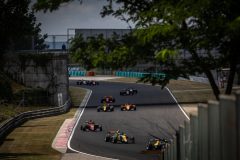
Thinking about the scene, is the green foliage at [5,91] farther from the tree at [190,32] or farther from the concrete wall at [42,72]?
the tree at [190,32]

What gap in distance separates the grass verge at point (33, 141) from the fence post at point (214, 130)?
74.4 feet

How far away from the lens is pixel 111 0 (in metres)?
13.4

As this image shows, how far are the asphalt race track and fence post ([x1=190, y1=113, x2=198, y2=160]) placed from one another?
21804 mm

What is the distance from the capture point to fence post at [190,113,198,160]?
7047 mm

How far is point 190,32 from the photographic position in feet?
36.6

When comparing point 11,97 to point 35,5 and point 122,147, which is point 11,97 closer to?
point 122,147

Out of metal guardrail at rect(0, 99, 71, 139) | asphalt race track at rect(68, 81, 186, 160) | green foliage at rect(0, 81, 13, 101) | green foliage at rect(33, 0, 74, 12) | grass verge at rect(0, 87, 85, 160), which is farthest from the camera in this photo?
green foliage at rect(0, 81, 13, 101)

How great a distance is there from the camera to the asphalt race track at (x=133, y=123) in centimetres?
3247

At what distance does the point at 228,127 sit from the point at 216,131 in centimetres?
53

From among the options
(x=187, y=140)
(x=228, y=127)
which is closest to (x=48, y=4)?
(x=187, y=140)

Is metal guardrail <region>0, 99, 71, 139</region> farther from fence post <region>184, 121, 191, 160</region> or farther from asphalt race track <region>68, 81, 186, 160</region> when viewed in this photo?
fence post <region>184, 121, 191, 160</region>

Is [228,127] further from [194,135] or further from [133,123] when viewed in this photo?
[133,123]

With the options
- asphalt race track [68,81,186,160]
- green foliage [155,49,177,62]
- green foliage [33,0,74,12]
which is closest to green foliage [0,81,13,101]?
asphalt race track [68,81,186,160]

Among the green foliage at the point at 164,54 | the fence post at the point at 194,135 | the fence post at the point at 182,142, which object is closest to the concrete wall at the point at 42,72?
the green foliage at the point at 164,54
